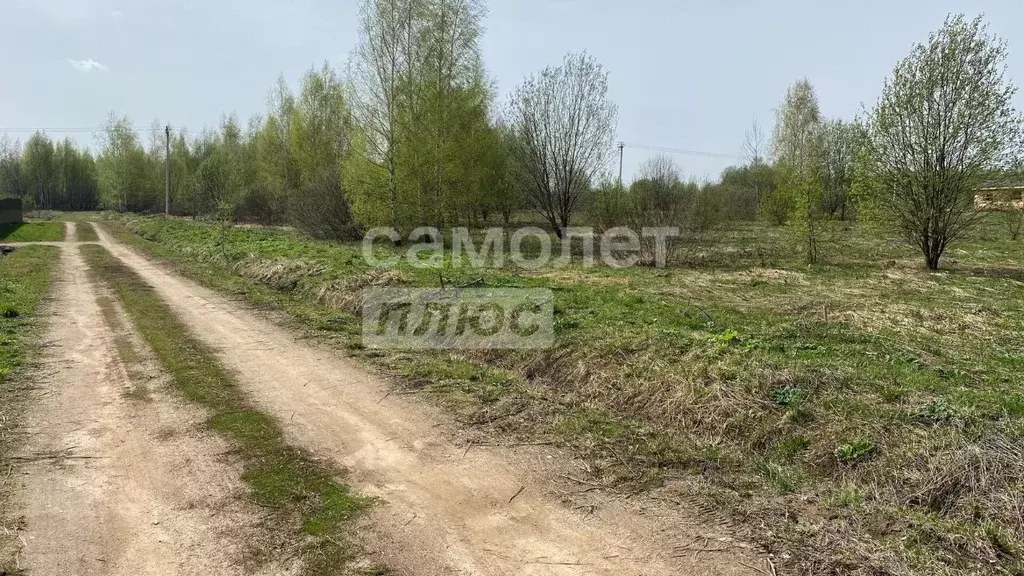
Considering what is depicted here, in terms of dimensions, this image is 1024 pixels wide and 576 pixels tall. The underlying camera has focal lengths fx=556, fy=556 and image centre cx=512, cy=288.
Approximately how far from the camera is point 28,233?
27.8 metres

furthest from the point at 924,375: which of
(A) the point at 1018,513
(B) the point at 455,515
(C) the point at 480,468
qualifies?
(B) the point at 455,515

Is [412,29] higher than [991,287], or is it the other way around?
[412,29]

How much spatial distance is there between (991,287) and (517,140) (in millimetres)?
19346

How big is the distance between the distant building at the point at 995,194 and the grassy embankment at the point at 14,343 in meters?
20.9

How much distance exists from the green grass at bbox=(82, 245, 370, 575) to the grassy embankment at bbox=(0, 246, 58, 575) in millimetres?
1321

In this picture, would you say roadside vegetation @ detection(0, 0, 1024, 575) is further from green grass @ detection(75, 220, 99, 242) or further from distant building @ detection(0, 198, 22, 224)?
distant building @ detection(0, 198, 22, 224)

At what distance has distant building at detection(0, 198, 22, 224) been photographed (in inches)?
1328

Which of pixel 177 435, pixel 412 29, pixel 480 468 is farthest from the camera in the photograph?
pixel 412 29

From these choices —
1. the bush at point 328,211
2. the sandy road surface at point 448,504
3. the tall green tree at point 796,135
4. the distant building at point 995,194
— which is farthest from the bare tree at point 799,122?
the sandy road surface at point 448,504

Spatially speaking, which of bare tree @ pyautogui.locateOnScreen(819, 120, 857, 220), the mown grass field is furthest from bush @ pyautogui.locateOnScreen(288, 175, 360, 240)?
bare tree @ pyautogui.locateOnScreen(819, 120, 857, 220)

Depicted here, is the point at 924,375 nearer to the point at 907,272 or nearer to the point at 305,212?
the point at 907,272

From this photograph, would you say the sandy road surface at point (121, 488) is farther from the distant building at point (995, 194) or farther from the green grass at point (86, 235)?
the green grass at point (86, 235)

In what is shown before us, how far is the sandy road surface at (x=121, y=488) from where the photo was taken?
10.6ft

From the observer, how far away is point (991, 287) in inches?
488
